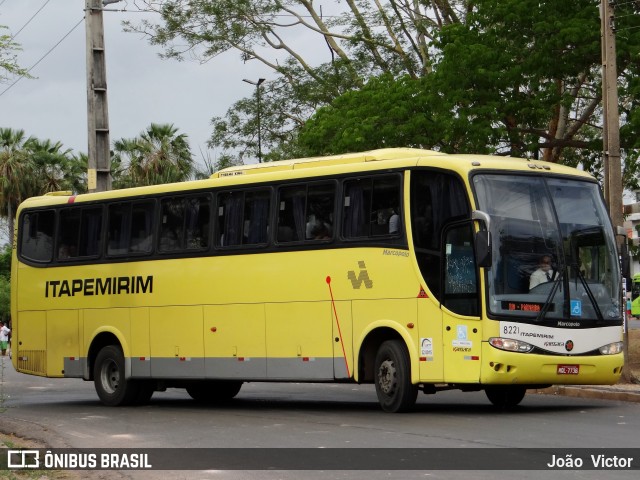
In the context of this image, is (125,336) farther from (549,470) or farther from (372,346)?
(549,470)

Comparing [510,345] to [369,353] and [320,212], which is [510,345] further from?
[320,212]

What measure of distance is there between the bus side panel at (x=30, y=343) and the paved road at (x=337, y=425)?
0.69 metres

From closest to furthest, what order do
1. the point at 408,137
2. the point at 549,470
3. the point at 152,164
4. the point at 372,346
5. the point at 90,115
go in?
the point at 549,470, the point at 372,346, the point at 90,115, the point at 408,137, the point at 152,164

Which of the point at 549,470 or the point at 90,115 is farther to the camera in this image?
the point at 90,115

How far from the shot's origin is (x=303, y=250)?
18.7m

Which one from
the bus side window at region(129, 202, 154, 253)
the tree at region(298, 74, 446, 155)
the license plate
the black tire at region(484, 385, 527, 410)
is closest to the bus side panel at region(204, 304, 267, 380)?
the bus side window at region(129, 202, 154, 253)

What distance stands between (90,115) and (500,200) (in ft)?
36.8

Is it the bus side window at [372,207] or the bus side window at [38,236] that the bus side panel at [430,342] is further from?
the bus side window at [38,236]

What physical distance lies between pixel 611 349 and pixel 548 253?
5.25 feet

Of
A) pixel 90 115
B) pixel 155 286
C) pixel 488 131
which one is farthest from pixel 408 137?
pixel 155 286

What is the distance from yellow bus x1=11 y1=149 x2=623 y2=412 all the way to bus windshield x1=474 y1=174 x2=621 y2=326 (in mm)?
23

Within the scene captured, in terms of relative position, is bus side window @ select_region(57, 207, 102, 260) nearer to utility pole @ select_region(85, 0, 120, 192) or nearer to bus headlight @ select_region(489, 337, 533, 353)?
utility pole @ select_region(85, 0, 120, 192)

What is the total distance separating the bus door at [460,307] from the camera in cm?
→ 1642

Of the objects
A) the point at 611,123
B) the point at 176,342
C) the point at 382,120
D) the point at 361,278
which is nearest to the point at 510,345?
the point at 361,278
